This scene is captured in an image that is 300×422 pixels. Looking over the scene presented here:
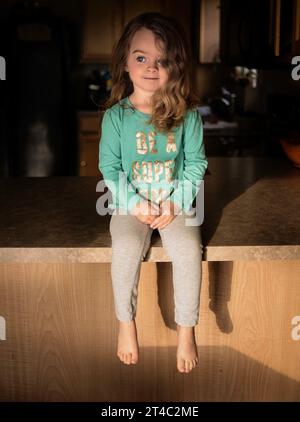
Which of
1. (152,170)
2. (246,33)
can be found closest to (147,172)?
(152,170)

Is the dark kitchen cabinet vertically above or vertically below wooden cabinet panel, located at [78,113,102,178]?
above

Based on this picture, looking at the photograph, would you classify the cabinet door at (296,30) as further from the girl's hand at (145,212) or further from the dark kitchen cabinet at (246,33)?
the girl's hand at (145,212)

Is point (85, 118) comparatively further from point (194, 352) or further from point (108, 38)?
point (194, 352)

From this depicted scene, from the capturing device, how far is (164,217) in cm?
116

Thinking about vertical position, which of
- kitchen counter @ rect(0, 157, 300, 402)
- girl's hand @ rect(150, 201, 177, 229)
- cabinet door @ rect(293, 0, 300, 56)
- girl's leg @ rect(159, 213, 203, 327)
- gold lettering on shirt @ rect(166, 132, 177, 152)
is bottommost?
kitchen counter @ rect(0, 157, 300, 402)

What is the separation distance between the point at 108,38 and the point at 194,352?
3.13 m

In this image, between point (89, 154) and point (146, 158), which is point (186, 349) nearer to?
point (146, 158)

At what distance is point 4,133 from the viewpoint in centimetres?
363

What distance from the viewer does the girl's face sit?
1166 millimetres

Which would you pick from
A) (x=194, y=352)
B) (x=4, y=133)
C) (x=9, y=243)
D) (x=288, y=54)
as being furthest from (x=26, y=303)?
(x=4, y=133)

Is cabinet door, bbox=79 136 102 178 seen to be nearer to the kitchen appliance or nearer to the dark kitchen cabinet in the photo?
the kitchen appliance

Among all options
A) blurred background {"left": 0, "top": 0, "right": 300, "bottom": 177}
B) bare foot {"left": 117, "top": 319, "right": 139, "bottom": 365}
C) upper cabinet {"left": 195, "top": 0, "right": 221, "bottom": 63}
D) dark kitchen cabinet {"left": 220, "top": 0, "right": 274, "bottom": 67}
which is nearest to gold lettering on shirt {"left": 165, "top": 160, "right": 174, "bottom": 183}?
bare foot {"left": 117, "top": 319, "right": 139, "bottom": 365}

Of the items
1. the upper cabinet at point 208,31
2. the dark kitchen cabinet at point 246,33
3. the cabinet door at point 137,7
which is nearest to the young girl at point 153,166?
the dark kitchen cabinet at point 246,33

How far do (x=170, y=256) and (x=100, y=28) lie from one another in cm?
308
